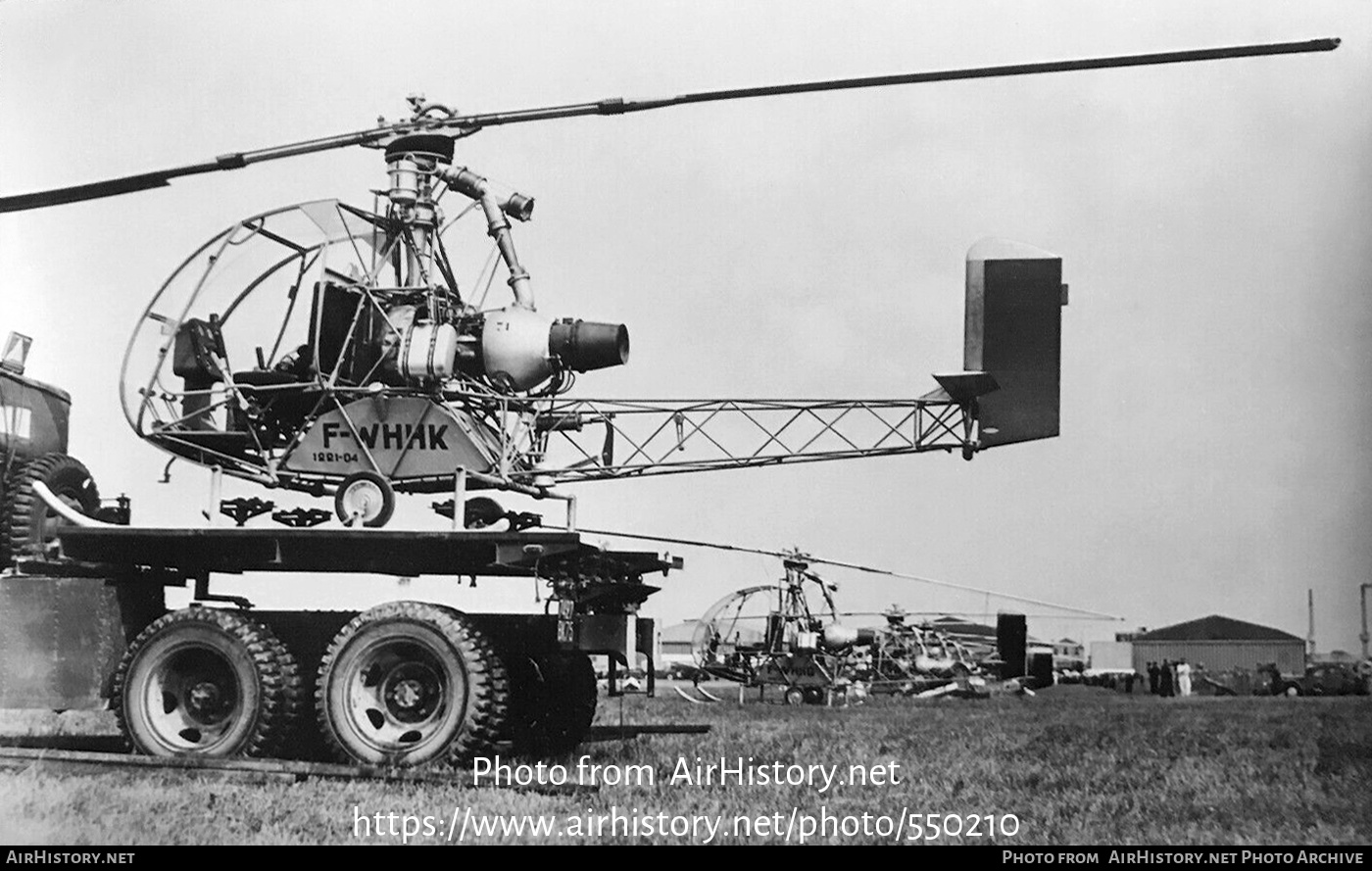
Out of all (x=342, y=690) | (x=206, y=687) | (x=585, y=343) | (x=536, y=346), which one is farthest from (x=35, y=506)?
(x=585, y=343)

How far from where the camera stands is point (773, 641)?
2255cm

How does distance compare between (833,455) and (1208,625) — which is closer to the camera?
(833,455)

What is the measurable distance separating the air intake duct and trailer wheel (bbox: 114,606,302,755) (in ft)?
9.15

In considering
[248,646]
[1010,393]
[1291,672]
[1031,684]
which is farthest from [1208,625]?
[248,646]

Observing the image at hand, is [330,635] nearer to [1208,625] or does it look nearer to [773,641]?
[773,641]

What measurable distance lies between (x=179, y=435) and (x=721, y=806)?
16.8 feet

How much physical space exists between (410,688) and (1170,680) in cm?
2663

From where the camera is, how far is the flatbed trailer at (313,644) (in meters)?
8.00

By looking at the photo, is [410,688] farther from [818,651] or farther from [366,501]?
[818,651]

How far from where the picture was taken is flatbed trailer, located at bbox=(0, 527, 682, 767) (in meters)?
8.00

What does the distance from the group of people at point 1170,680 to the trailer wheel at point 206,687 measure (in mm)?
26557

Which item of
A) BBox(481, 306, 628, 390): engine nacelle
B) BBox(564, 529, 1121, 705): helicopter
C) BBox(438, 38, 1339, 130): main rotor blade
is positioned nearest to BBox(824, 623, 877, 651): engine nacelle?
BBox(564, 529, 1121, 705): helicopter

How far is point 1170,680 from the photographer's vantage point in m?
30.9

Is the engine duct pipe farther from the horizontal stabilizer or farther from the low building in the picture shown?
the low building
